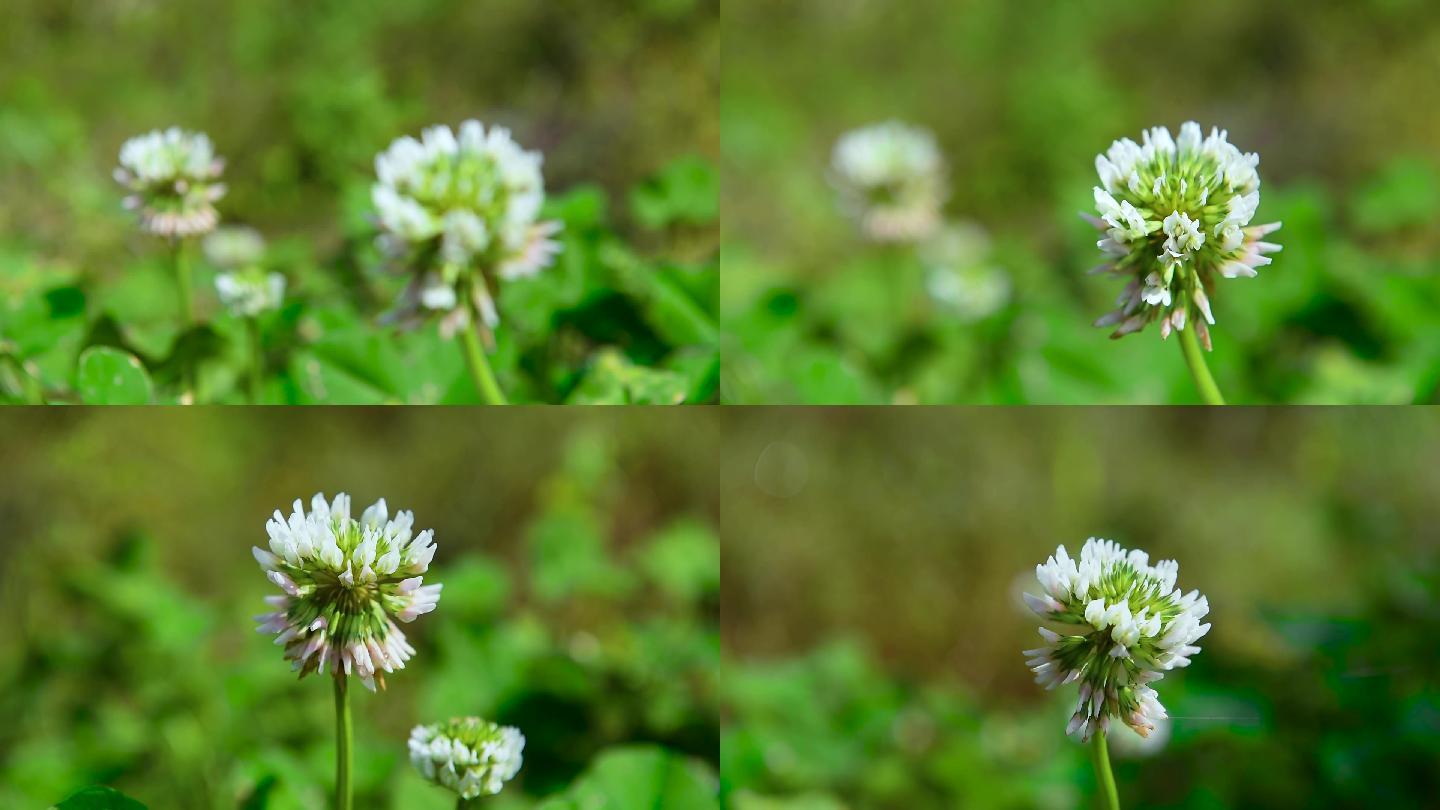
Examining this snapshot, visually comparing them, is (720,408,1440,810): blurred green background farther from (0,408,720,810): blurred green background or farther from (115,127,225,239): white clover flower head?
(115,127,225,239): white clover flower head

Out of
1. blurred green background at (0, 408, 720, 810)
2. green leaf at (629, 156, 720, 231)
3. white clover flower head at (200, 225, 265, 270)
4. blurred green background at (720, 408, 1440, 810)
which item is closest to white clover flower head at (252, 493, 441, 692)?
blurred green background at (0, 408, 720, 810)

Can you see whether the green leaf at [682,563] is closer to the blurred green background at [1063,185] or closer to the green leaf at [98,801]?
the blurred green background at [1063,185]

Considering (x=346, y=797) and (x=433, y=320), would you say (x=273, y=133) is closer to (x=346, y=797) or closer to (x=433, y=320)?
(x=433, y=320)

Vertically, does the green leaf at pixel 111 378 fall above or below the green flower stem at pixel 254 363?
below

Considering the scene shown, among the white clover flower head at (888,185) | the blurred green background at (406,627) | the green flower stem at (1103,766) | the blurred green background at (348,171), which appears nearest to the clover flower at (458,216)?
the blurred green background at (348,171)

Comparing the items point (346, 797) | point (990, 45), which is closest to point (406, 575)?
point (346, 797)

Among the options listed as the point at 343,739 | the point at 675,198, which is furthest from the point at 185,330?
the point at 675,198
